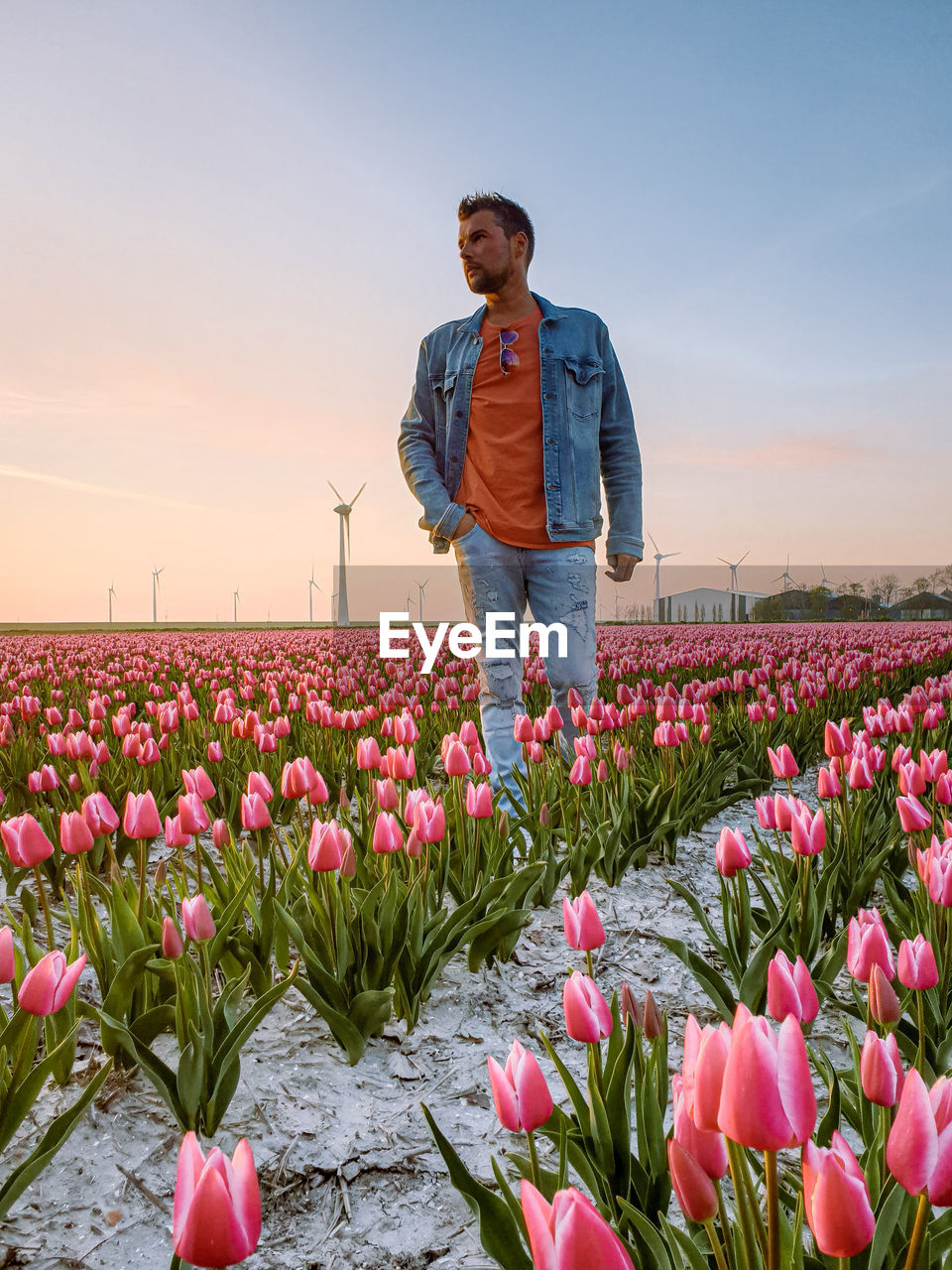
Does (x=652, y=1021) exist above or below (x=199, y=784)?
below

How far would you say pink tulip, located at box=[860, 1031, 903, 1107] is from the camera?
1.16m

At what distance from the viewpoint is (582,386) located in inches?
176

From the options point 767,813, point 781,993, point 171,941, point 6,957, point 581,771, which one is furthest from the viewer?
point 581,771

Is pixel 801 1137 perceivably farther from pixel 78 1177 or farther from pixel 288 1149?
pixel 78 1177

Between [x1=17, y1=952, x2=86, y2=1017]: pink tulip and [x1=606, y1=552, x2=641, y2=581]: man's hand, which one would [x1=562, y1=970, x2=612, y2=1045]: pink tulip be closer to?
[x1=17, y1=952, x2=86, y2=1017]: pink tulip

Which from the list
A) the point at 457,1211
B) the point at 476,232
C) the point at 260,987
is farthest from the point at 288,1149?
the point at 476,232

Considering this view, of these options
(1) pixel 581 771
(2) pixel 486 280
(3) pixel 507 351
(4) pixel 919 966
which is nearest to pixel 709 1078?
(4) pixel 919 966

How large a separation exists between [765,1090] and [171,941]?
4.99 feet

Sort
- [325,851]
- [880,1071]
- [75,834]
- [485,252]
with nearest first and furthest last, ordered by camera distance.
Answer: [880,1071] < [325,851] < [75,834] < [485,252]

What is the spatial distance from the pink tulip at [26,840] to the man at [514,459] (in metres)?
2.36

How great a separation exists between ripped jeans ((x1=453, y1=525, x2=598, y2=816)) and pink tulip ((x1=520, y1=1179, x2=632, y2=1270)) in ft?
11.5

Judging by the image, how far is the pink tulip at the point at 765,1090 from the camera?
2.79ft

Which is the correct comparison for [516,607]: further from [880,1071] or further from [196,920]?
[880,1071]

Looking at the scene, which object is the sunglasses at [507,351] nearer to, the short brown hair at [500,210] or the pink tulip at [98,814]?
the short brown hair at [500,210]
